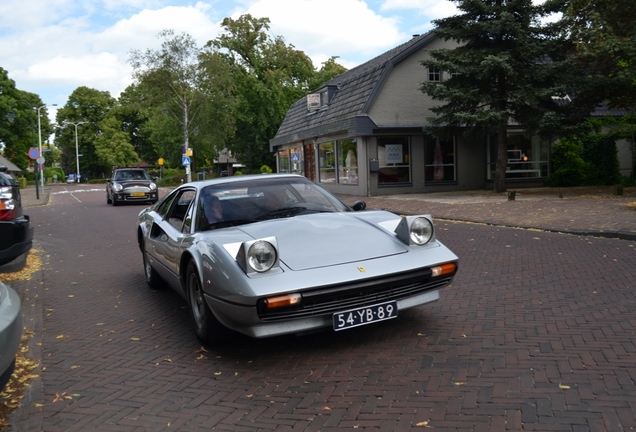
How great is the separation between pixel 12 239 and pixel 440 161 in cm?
2145

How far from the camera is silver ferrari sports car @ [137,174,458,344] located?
13.5ft

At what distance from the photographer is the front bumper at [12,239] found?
290 inches

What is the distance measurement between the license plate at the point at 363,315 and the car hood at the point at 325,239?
0.37m

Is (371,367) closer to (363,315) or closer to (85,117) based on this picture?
(363,315)

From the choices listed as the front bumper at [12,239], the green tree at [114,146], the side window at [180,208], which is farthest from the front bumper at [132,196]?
the green tree at [114,146]

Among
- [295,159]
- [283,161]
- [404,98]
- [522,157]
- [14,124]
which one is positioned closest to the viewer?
[404,98]

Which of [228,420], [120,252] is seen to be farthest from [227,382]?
[120,252]

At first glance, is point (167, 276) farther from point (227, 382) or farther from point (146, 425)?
point (146, 425)

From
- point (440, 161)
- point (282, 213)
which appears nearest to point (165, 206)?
point (282, 213)

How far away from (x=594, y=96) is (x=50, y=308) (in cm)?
2088

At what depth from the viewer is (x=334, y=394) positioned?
12.1ft

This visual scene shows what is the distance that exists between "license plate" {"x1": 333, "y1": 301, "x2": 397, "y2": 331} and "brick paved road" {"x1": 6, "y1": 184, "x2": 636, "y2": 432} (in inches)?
11.0

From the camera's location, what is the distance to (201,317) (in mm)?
4801

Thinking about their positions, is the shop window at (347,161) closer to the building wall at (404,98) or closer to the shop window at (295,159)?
the building wall at (404,98)
